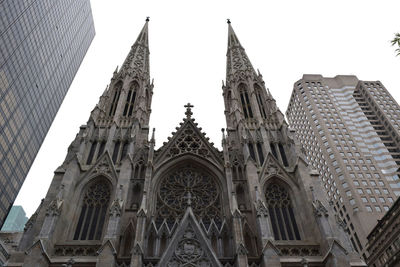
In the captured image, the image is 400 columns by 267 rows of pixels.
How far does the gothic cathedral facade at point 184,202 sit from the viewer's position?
65.5ft

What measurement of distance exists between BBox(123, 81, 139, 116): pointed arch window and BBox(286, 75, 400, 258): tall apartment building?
34.7 metres

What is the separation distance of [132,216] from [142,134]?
34.1ft

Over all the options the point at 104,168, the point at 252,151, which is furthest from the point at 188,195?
the point at 252,151

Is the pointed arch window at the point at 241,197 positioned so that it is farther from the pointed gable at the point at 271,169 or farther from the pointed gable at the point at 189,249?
the pointed gable at the point at 189,249

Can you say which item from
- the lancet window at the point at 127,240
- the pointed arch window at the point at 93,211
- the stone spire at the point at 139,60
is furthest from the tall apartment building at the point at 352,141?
the pointed arch window at the point at 93,211

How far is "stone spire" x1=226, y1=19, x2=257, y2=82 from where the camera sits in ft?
127

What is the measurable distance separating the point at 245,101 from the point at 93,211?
20.6m

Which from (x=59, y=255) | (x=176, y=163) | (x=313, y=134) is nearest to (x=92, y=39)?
(x=313, y=134)

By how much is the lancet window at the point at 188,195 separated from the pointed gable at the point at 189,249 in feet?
5.24

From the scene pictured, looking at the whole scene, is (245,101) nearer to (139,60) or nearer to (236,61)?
(236,61)

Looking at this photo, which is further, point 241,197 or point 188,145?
point 188,145

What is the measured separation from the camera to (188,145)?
94.8 ft

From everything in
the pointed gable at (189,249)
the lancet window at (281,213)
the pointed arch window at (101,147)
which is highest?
the pointed arch window at (101,147)

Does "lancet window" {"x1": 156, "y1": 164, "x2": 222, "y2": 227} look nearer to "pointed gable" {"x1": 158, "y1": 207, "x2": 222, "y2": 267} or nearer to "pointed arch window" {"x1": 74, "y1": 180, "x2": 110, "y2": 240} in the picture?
"pointed gable" {"x1": 158, "y1": 207, "x2": 222, "y2": 267}
